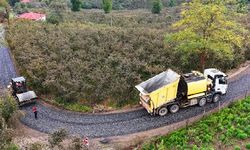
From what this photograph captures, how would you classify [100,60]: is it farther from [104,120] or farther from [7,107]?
[7,107]

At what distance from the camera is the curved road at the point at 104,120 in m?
24.5

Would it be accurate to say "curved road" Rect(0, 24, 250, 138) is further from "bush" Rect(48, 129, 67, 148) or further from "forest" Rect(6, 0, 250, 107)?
"bush" Rect(48, 129, 67, 148)

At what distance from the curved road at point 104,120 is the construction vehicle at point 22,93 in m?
0.65

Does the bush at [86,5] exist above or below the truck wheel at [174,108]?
below

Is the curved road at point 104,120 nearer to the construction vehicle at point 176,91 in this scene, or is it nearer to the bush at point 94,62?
the construction vehicle at point 176,91

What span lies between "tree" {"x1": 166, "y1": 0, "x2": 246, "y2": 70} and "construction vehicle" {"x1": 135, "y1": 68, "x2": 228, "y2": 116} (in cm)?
269

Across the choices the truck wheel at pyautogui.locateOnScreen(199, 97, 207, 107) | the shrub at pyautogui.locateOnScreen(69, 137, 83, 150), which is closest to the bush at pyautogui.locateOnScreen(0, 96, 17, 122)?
the shrub at pyautogui.locateOnScreen(69, 137, 83, 150)

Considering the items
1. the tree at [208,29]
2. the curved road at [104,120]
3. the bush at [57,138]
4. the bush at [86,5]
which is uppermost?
the tree at [208,29]

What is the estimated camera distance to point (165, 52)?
3209cm

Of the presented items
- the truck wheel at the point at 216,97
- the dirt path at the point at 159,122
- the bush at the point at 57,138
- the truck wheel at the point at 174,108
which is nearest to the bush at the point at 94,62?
the dirt path at the point at 159,122

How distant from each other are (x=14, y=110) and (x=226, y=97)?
53.2 feet

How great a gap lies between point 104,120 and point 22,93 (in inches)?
303

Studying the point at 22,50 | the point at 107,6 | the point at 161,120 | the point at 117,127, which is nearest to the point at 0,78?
the point at 22,50

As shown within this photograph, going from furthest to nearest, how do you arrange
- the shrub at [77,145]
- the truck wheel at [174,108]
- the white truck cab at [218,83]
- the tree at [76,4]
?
the tree at [76,4] → the white truck cab at [218,83] → the truck wheel at [174,108] → the shrub at [77,145]
